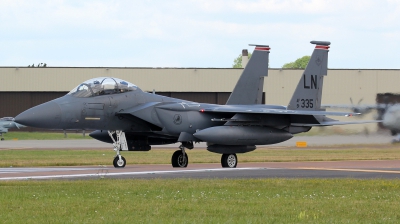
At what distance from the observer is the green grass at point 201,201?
10375 mm

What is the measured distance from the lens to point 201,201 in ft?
40.4

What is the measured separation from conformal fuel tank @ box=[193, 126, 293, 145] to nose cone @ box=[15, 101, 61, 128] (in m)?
4.14

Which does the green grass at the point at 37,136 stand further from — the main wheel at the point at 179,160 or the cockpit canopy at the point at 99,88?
the cockpit canopy at the point at 99,88

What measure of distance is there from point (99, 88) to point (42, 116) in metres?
2.02

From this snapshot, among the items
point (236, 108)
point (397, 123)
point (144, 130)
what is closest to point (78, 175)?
point (144, 130)

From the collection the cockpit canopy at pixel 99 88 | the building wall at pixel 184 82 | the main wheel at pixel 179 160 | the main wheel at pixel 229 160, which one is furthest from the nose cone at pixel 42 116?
the building wall at pixel 184 82

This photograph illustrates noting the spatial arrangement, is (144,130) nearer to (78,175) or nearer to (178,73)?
(78,175)

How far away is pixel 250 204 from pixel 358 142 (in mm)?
24587

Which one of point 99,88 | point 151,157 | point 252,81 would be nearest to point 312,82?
point 252,81

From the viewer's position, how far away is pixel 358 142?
3550cm

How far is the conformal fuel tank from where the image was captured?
2169cm

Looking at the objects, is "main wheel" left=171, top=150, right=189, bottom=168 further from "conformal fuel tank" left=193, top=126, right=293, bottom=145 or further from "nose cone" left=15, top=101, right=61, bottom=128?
"nose cone" left=15, top=101, right=61, bottom=128

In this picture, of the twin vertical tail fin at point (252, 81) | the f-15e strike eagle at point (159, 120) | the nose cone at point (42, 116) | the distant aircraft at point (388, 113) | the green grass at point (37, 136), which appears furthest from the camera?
the green grass at point (37, 136)

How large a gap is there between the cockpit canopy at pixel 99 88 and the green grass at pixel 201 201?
18.4ft
